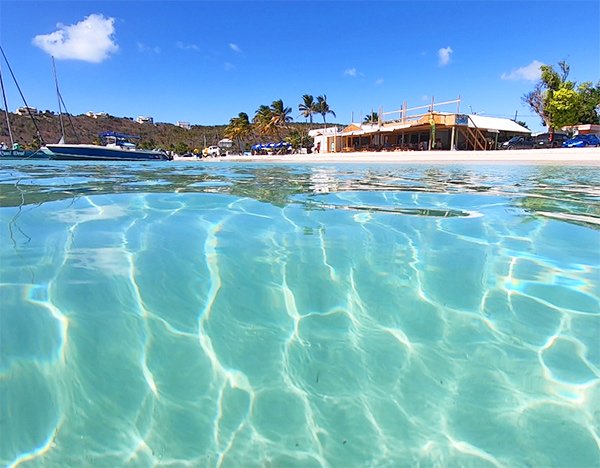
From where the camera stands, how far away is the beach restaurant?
2295 cm

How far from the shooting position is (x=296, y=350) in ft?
5.33

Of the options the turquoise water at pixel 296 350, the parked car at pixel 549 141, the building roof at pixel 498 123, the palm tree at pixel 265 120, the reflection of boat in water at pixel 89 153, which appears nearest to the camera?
the turquoise water at pixel 296 350

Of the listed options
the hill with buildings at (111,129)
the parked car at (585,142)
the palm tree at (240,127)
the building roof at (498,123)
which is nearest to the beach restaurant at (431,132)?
the building roof at (498,123)

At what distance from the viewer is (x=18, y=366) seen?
4.82ft

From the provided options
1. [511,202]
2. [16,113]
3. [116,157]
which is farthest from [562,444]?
[16,113]

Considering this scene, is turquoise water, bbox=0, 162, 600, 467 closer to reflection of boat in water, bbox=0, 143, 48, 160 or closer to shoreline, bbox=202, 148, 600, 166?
shoreline, bbox=202, 148, 600, 166

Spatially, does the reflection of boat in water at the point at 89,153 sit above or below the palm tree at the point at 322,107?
below

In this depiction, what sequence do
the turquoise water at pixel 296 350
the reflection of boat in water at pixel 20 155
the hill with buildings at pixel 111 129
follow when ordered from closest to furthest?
the turquoise water at pixel 296 350 → the reflection of boat in water at pixel 20 155 → the hill with buildings at pixel 111 129

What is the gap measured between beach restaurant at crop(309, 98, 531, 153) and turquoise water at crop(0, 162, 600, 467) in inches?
876

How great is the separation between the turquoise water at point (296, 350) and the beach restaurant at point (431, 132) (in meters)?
22.3

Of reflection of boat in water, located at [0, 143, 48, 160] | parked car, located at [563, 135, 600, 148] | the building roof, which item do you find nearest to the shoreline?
parked car, located at [563, 135, 600, 148]

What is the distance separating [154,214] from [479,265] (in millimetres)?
2829

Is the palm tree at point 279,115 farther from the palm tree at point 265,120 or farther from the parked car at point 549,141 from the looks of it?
the parked car at point 549,141

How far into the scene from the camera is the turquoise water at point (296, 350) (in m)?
1.28
